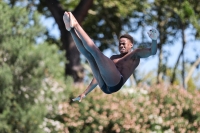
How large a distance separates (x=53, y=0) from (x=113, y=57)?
12.4 m

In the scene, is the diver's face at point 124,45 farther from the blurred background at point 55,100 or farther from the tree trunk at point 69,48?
the tree trunk at point 69,48

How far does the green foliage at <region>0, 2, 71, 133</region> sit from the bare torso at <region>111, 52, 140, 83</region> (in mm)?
8467

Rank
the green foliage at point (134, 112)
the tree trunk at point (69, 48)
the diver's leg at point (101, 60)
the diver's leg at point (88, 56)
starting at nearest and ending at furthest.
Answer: the diver's leg at point (101, 60)
the diver's leg at point (88, 56)
the green foliage at point (134, 112)
the tree trunk at point (69, 48)

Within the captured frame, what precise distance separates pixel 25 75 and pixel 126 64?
9001 millimetres

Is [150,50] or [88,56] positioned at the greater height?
[88,56]

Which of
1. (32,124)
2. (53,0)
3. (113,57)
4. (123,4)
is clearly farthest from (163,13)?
(113,57)

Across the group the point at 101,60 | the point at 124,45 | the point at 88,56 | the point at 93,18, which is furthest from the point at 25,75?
the point at 93,18

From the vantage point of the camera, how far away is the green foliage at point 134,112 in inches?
591

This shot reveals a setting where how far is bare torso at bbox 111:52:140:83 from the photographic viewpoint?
6.38 meters

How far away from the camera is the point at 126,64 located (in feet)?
21.0

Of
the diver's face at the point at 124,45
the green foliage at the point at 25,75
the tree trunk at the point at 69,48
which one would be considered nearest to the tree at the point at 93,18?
the tree trunk at the point at 69,48

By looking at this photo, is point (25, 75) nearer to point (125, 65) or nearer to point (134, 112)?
point (134, 112)

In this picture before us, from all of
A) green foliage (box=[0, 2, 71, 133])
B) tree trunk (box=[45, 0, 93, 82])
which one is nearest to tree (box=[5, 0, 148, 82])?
tree trunk (box=[45, 0, 93, 82])

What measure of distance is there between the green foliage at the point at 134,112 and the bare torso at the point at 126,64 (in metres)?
8.54
